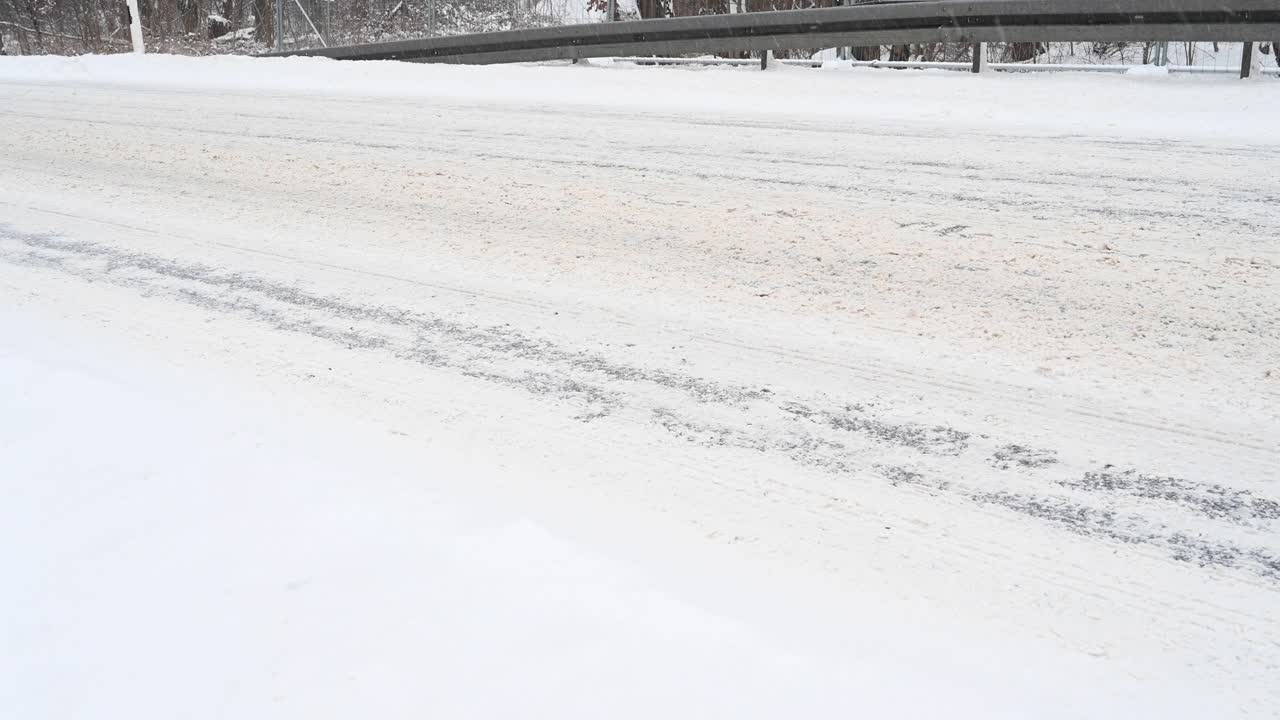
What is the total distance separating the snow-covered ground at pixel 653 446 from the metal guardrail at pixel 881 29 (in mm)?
4285

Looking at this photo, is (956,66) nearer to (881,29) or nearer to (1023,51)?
(881,29)

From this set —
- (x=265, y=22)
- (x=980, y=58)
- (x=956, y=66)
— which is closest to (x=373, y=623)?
(x=980, y=58)

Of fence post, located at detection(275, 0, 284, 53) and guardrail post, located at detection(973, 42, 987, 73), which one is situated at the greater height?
fence post, located at detection(275, 0, 284, 53)

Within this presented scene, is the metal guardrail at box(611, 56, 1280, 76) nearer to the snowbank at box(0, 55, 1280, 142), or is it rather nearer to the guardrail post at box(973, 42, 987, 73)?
the guardrail post at box(973, 42, 987, 73)

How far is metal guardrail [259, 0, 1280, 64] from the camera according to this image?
10.2m

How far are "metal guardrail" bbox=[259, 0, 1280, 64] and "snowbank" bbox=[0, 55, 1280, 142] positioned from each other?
498mm

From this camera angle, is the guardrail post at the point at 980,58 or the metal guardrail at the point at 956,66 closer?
the metal guardrail at the point at 956,66

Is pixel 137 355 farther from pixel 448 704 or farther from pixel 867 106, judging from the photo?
pixel 867 106

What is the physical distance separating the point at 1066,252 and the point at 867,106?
5836mm

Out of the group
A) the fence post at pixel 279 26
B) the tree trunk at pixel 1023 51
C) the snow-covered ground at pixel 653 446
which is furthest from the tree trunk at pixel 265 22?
the snow-covered ground at pixel 653 446

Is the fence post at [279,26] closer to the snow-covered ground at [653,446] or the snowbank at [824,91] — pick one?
the snowbank at [824,91]

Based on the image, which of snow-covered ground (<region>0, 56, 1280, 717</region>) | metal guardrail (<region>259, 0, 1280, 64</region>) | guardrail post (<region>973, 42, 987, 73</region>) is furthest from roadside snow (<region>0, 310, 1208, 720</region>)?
guardrail post (<region>973, 42, 987, 73</region>)

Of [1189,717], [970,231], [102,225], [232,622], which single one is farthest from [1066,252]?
[102,225]

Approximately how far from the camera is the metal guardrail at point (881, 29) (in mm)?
10211
